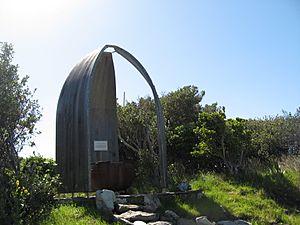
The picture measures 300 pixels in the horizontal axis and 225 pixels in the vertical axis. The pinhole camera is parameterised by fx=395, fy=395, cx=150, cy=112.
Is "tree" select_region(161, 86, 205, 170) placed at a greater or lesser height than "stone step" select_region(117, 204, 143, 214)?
greater

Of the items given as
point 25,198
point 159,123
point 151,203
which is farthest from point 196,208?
point 25,198

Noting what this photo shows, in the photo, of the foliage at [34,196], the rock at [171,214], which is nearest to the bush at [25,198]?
the foliage at [34,196]

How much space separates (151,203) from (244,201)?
7.69 feet

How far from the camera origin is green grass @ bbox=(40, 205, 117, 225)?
20.8ft

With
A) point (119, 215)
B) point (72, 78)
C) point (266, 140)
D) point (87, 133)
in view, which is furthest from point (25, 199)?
point (266, 140)

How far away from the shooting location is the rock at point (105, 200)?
7.42 m

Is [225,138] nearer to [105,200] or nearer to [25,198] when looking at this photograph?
[105,200]

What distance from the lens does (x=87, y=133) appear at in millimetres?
9125

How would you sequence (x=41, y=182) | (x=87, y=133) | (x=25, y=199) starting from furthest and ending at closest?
(x=87, y=133) < (x=41, y=182) < (x=25, y=199)

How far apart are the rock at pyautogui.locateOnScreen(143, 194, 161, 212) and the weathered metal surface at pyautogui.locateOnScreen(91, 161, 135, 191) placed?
1730 millimetres

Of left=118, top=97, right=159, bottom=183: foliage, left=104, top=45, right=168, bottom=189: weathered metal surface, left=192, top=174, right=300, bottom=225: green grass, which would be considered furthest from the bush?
left=118, top=97, right=159, bottom=183: foliage

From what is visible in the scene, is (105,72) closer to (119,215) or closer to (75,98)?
(75,98)

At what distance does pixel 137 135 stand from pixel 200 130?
3133mm

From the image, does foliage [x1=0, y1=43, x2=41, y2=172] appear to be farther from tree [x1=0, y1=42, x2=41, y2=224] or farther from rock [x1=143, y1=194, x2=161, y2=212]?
rock [x1=143, y1=194, x2=161, y2=212]
